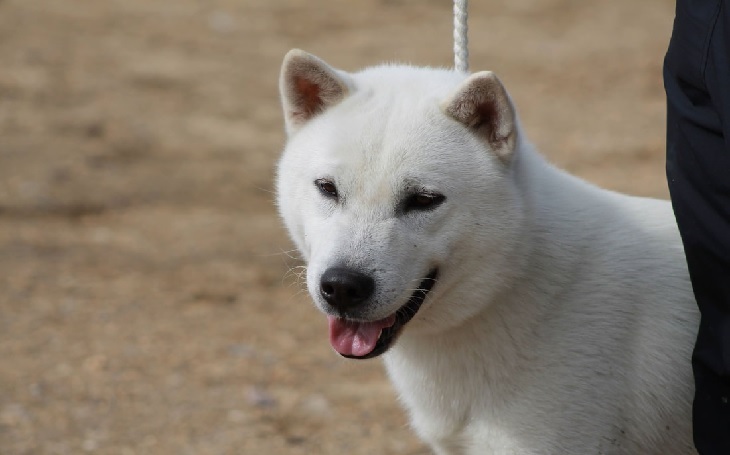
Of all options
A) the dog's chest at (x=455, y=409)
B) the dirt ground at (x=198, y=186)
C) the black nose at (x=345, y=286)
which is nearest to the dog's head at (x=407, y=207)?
the black nose at (x=345, y=286)

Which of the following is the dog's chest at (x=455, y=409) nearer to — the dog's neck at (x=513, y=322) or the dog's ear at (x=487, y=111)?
the dog's neck at (x=513, y=322)

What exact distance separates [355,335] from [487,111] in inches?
30.1

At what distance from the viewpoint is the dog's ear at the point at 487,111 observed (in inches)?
116

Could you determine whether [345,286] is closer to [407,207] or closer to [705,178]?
[407,207]

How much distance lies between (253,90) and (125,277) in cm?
367

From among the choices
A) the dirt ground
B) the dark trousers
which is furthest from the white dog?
the dirt ground

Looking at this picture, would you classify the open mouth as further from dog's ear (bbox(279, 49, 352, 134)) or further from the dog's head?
dog's ear (bbox(279, 49, 352, 134))

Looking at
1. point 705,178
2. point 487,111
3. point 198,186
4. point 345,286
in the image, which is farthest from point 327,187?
point 198,186

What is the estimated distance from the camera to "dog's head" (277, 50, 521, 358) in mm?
2889

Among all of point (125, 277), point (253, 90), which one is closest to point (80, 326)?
point (125, 277)

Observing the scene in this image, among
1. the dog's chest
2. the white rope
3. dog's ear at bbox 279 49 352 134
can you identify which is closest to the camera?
the dog's chest

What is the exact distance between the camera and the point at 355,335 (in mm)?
2996

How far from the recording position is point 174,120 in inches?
339

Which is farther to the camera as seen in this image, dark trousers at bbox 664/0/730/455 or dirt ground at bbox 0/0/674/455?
dirt ground at bbox 0/0/674/455
